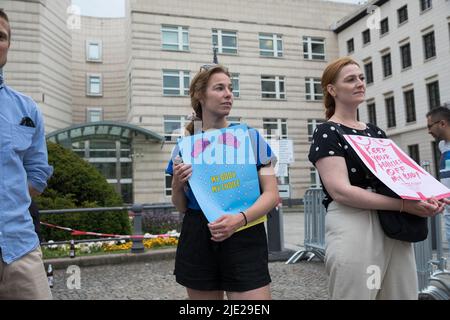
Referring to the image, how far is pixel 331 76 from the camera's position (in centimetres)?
242

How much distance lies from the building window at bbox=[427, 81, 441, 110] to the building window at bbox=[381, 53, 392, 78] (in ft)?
13.6

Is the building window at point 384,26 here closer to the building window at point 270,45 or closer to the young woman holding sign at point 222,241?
the building window at point 270,45

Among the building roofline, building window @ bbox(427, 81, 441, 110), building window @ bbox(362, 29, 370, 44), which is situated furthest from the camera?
building window @ bbox(362, 29, 370, 44)

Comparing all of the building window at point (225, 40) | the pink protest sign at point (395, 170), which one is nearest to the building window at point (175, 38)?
the building window at point (225, 40)

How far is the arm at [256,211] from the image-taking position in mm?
1993

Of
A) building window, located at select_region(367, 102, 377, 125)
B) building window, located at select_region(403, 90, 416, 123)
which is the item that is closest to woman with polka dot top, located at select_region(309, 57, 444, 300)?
building window, located at select_region(403, 90, 416, 123)

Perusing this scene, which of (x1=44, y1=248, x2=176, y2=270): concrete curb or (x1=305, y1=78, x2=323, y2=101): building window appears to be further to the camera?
(x1=305, y1=78, x2=323, y2=101): building window

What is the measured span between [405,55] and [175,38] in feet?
54.1

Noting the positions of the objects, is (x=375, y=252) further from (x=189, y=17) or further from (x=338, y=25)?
(x=338, y=25)

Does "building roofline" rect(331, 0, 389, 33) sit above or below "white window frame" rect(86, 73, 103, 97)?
above

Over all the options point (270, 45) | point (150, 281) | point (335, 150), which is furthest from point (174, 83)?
point (335, 150)

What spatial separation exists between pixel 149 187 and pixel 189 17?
13114mm

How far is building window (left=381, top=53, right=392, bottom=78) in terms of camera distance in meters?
30.6

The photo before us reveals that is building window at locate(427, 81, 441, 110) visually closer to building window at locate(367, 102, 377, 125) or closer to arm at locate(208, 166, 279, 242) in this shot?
building window at locate(367, 102, 377, 125)
